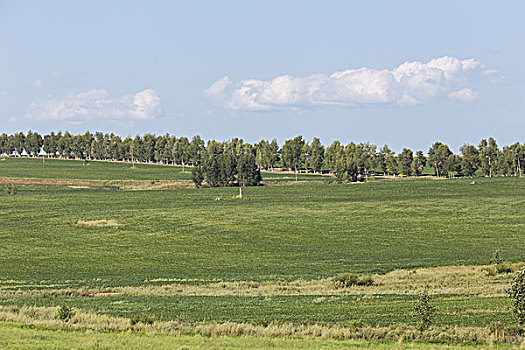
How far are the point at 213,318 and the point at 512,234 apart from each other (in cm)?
4933

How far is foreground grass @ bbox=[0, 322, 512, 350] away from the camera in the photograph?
19250 mm

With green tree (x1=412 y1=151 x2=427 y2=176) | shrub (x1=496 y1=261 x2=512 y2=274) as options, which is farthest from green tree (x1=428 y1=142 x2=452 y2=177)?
shrub (x1=496 y1=261 x2=512 y2=274)

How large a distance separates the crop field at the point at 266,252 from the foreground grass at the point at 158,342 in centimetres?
29

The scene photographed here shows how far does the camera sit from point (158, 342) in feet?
66.1

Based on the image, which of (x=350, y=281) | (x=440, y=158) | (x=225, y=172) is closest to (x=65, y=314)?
Result: (x=350, y=281)

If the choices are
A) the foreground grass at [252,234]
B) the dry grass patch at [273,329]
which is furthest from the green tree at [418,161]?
the dry grass patch at [273,329]

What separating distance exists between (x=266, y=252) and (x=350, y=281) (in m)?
20.3

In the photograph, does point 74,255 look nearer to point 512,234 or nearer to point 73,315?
point 73,315

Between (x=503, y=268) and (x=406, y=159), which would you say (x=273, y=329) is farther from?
(x=406, y=159)

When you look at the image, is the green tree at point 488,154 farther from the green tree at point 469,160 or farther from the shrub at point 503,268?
the shrub at point 503,268

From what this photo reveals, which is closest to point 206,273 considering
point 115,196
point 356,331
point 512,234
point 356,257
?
point 356,257

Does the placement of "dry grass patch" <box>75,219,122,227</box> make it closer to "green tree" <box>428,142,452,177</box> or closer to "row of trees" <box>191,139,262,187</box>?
"row of trees" <box>191,139,262,187</box>

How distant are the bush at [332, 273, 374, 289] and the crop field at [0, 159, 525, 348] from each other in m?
0.69

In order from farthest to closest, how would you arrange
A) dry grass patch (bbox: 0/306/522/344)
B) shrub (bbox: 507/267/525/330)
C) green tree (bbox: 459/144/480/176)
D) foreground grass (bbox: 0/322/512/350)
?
1. green tree (bbox: 459/144/480/176)
2. shrub (bbox: 507/267/525/330)
3. dry grass patch (bbox: 0/306/522/344)
4. foreground grass (bbox: 0/322/512/350)
